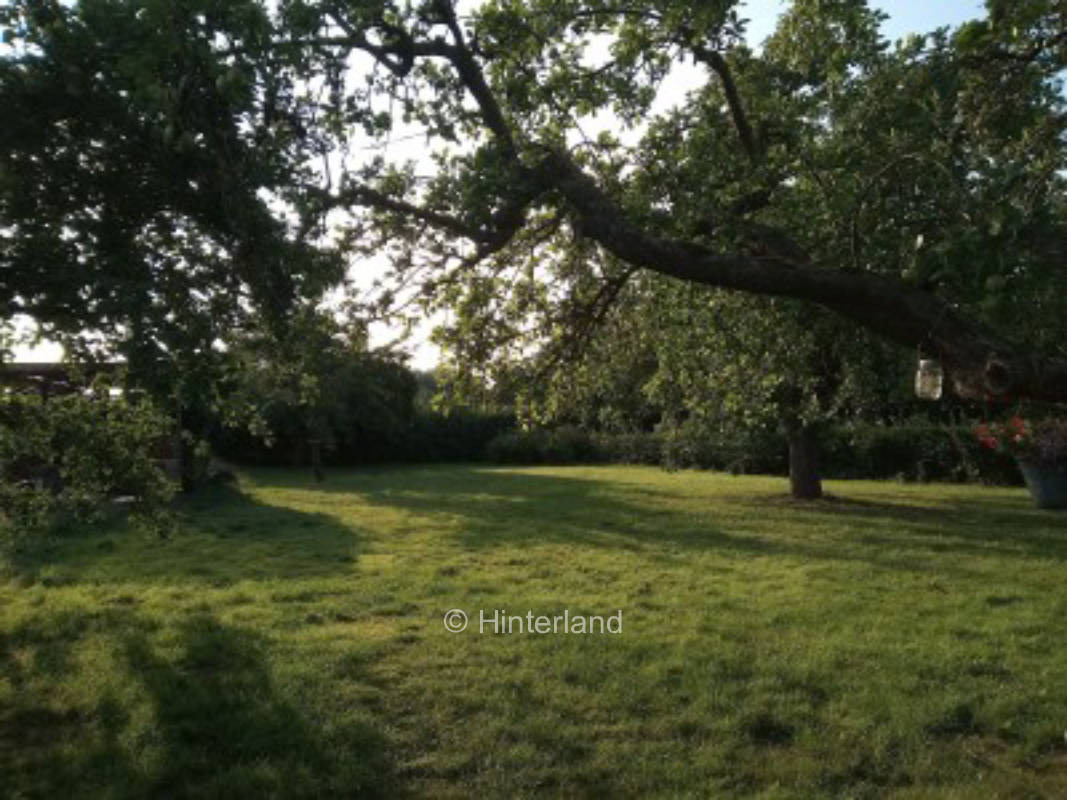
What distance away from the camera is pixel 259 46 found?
434 centimetres

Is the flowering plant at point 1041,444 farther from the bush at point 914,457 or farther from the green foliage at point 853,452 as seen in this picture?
the bush at point 914,457

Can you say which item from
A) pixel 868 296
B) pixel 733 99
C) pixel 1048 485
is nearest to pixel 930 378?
pixel 868 296

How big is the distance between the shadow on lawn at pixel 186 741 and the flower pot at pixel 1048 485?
539 inches

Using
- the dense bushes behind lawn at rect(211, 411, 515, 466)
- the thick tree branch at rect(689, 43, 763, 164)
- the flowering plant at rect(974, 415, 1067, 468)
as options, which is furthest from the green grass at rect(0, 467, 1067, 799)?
the dense bushes behind lawn at rect(211, 411, 515, 466)

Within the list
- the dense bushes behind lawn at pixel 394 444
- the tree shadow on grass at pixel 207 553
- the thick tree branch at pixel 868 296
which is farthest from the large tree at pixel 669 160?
the dense bushes behind lawn at pixel 394 444

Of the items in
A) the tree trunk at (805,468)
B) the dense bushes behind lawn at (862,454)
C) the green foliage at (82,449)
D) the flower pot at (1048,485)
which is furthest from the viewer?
the dense bushes behind lawn at (862,454)

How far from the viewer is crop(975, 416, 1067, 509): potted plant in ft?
46.6

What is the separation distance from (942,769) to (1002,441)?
1102cm

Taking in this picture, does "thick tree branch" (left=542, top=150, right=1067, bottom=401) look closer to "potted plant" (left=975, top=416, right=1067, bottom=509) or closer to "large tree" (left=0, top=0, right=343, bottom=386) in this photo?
"large tree" (left=0, top=0, right=343, bottom=386)

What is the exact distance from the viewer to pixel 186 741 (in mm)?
5090

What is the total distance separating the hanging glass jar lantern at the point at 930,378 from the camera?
4.44 meters

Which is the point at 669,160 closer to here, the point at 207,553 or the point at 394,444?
the point at 207,553

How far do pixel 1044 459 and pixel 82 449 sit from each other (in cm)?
1438

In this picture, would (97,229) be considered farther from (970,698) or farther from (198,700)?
(970,698)
